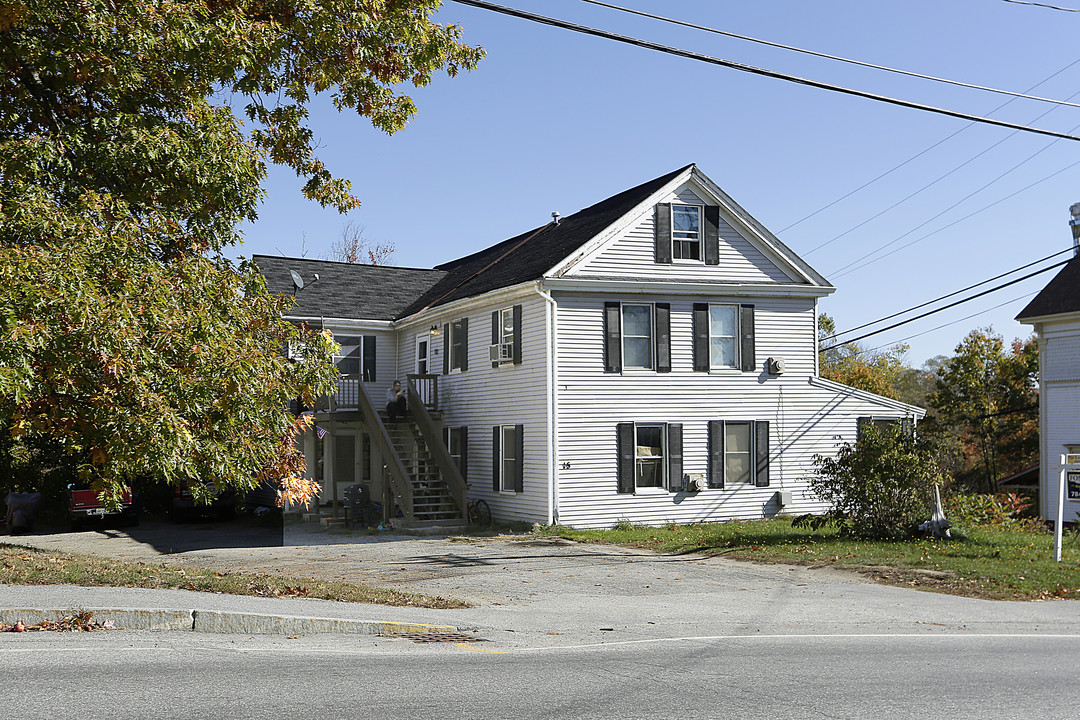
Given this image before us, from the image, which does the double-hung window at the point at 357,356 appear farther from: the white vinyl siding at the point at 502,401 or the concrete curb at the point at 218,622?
the concrete curb at the point at 218,622

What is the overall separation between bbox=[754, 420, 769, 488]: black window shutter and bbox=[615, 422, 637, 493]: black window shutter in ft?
12.1

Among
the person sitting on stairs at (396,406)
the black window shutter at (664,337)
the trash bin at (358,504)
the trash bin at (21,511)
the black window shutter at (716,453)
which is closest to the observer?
the black window shutter at (664,337)

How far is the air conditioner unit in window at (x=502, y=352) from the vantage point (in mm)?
24984

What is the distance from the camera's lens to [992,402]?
48.7 meters

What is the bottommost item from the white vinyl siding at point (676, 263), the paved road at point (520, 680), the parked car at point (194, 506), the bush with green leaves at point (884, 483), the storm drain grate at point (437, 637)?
the parked car at point (194, 506)

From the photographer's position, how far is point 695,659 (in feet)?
28.1

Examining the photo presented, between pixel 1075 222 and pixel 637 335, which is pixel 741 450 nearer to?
pixel 637 335

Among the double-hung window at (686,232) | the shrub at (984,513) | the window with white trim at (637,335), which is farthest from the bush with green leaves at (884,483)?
the double-hung window at (686,232)

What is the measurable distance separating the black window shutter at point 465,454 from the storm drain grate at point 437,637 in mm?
16853

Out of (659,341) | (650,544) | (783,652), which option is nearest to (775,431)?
(659,341)

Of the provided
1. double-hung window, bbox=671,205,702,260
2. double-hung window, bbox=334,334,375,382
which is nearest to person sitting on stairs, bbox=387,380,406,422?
double-hung window, bbox=334,334,375,382

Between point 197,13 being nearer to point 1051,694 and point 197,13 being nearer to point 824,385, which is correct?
point 1051,694

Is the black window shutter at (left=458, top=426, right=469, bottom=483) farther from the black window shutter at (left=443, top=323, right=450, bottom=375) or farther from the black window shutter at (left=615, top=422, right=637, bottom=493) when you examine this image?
the black window shutter at (left=615, top=422, right=637, bottom=493)

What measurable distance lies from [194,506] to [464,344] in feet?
30.9
